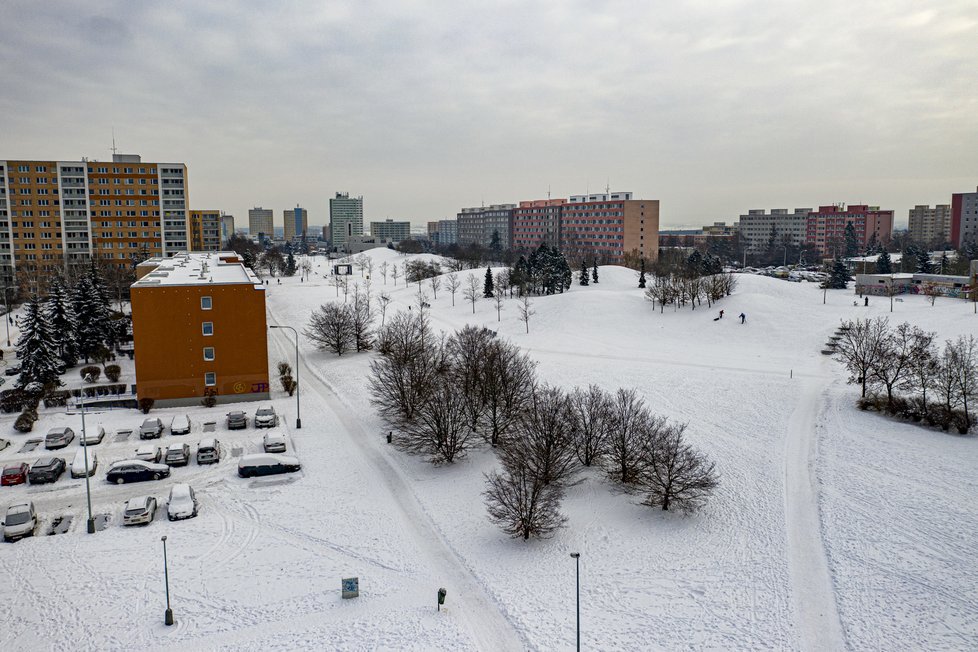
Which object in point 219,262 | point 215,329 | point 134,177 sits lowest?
point 215,329

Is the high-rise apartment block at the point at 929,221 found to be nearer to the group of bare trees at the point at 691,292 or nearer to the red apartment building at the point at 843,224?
the red apartment building at the point at 843,224

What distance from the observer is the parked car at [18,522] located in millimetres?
22266

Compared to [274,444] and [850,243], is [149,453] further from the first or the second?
[850,243]

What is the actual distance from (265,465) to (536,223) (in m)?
120

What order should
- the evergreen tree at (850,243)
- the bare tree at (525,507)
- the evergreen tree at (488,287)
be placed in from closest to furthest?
the bare tree at (525,507), the evergreen tree at (488,287), the evergreen tree at (850,243)

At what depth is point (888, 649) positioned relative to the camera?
17141 mm

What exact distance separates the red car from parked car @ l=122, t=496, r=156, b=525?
21.6 ft

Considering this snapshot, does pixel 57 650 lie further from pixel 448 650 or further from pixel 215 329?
pixel 215 329

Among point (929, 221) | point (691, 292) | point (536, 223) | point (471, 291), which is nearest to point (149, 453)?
point (691, 292)

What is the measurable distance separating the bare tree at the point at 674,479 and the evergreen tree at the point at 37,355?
36.8 m

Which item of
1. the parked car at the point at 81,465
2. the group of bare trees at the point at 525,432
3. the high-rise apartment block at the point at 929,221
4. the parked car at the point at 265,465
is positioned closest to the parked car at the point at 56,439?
the parked car at the point at 81,465

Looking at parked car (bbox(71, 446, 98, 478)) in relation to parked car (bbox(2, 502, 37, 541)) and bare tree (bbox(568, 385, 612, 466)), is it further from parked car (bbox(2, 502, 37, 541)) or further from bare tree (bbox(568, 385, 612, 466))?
bare tree (bbox(568, 385, 612, 466))

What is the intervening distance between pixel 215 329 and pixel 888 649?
116 ft

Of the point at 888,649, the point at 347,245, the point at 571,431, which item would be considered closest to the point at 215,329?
the point at 571,431
